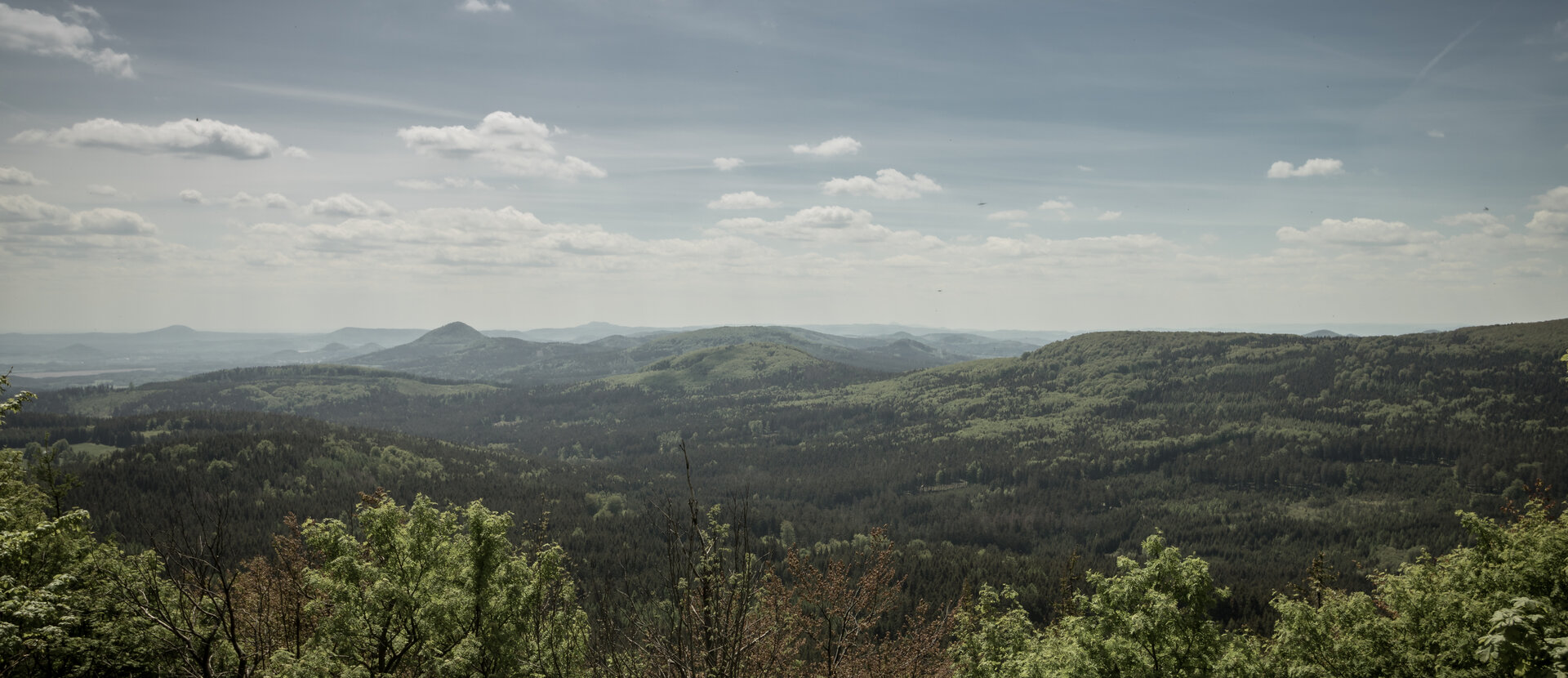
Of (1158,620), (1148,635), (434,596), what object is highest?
(434,596)

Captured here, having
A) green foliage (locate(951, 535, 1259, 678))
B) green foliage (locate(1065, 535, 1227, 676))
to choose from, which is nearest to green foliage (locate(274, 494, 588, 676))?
green foliage (locate(951, 535, 1259, 678))

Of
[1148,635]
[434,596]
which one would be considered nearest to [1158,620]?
[1148,635]

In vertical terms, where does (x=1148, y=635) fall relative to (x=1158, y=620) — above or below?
below

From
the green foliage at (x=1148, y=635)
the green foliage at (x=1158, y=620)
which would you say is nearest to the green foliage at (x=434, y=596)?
the green foliage at (x=1148, y=635)

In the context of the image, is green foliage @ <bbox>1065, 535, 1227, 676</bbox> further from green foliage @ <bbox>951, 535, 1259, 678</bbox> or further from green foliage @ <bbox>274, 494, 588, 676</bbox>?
green foliage @ <bbox>274, 494, 588, 676</bbox>

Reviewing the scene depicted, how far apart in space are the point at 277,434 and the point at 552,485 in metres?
77.9

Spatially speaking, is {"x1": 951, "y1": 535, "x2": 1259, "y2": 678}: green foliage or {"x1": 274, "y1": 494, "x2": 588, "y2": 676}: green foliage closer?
{"x1": 274, "y1": 494, "x2": 588, "y2": 676}: green foliage

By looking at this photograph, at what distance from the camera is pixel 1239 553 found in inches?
5984

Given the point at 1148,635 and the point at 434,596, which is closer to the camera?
the point at 434,596

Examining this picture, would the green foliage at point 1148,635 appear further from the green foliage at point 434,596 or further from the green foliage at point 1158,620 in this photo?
the green foliage at point 434,596

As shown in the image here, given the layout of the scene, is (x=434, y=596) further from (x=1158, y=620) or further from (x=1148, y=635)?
(x=1148, y=635)

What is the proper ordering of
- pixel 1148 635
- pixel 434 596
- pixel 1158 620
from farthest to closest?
pixel 1148 635, pixel 1158 620, pixel 434 596

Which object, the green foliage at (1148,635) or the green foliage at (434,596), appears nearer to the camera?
the green foliage at (434,596)

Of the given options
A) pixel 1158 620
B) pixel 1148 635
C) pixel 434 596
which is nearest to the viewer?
pixel 434 596
